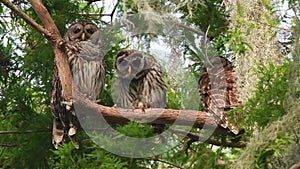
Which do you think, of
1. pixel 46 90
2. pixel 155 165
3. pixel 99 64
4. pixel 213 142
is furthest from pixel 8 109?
pixel 213 142

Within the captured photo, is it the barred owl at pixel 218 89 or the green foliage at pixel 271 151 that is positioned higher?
the barred owl at pixel 218 89

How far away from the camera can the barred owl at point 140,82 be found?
18.9ft

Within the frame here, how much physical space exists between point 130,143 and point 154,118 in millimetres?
256

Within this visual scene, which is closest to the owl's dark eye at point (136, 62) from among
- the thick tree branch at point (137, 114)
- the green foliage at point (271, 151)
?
the thick tree branch at point (137, 114)

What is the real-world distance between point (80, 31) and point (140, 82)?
0.64 metres

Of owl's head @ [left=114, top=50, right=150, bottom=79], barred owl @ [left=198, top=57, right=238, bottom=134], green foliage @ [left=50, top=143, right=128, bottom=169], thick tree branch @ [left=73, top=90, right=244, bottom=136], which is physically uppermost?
owl's head @ [left=114, top=50, right=150, bottom=79]

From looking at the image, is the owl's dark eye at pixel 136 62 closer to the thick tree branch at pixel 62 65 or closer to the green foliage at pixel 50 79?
the green foliage at pixel 50 79

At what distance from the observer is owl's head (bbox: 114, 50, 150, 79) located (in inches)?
224

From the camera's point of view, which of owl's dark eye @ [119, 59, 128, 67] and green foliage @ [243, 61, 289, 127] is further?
owl's dark eye @ [119, 59, 128, 67]

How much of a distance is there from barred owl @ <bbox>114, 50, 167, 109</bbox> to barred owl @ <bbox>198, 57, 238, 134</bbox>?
38 centimetres

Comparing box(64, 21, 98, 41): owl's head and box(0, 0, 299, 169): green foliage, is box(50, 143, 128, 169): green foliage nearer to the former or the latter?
Answer: box(0, 0, 299, 169): green foliage

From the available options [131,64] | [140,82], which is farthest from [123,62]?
[140,82]

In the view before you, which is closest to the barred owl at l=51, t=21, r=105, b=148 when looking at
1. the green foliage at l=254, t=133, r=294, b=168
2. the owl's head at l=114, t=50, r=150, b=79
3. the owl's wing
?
the owl's head at l=114, t=50, r=150, b=79

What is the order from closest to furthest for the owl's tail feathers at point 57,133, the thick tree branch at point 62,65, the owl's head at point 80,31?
the thick tree branch at point 62,65, the owl's tail feathers at point 57,133, the owl's head at point 80,31
